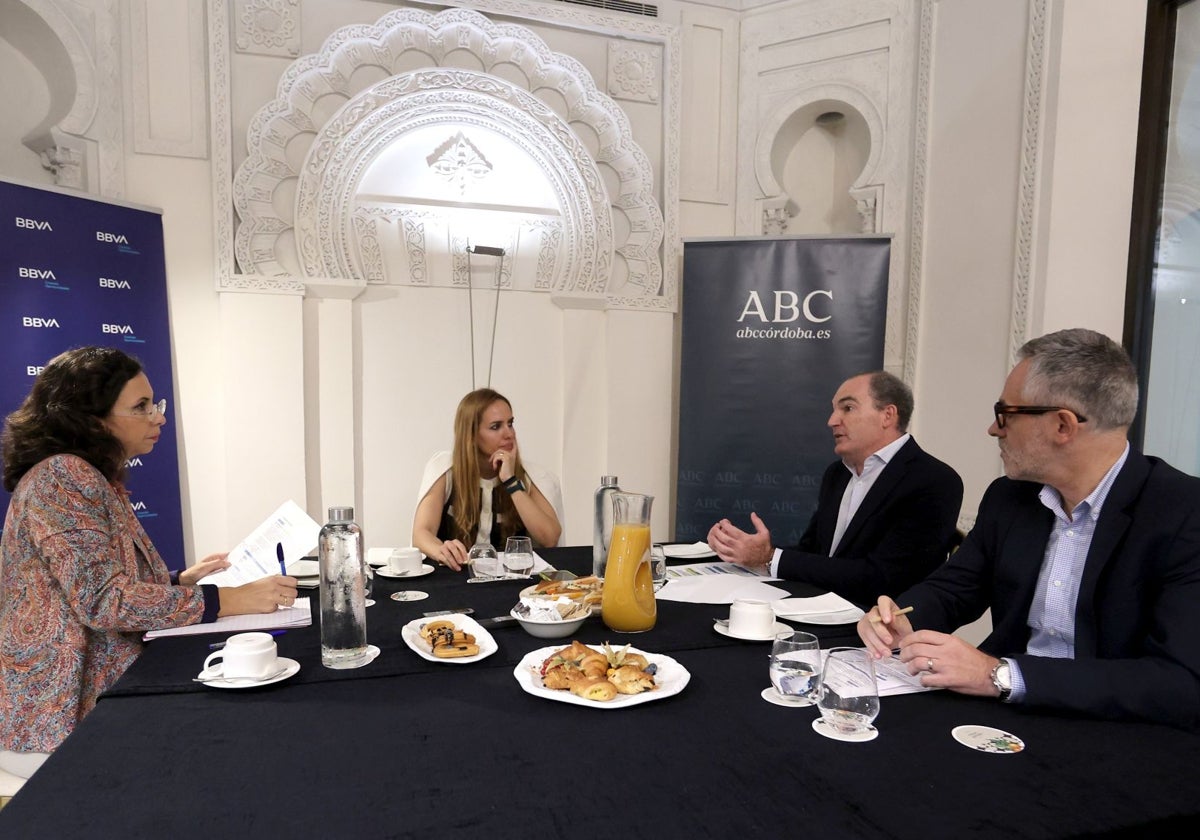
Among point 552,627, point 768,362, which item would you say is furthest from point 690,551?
point 768,362

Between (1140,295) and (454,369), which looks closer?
(1140,295)

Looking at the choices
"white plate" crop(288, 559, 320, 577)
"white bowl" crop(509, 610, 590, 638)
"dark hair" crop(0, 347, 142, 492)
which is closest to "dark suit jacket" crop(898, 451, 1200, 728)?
"white bowl" crop(509, 610, 590, 638)

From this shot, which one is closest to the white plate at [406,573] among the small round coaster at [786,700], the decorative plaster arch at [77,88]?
the small round coaster at [786,700]

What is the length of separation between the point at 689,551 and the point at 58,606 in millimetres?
1776

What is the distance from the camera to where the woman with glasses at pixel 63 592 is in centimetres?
164

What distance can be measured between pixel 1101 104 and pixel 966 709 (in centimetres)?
320

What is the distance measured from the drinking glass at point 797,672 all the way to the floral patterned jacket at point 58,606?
1305 millimetres

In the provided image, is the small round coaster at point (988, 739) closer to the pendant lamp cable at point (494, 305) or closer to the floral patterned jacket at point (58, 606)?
the floral patterned jacket at point (58, 606)

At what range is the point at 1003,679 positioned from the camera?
1334 millimetres

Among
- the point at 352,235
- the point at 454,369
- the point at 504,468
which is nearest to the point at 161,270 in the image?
the point at 352,235

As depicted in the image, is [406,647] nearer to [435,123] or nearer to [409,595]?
[409,595]

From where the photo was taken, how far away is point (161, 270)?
12.7ft

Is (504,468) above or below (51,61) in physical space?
below

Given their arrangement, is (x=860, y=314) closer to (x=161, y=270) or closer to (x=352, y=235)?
(x=352, y=235)
